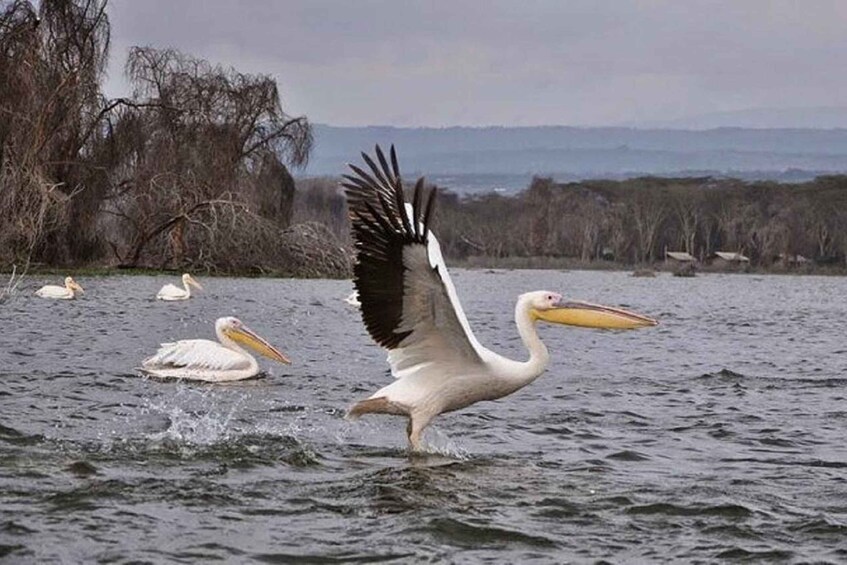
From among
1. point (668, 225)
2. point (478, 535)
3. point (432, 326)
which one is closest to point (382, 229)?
point (432, 326)

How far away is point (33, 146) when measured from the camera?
94.9ft

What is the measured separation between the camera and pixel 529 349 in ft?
25.7

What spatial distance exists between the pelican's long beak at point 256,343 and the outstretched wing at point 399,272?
4.86 meters

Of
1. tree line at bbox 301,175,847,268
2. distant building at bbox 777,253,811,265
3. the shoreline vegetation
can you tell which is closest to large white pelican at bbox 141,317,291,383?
the shoreline vegetation

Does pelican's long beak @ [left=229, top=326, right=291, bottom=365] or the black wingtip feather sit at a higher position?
the black wingtip feather

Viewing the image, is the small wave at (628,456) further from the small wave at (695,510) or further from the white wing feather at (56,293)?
the white wing feather at (56,293)

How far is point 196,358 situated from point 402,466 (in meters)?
4.83

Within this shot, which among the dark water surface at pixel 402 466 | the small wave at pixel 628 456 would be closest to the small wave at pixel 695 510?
the dark water surface at pixel 402 466

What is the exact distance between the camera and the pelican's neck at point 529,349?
767 cm

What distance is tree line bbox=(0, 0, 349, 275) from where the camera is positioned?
2894cm

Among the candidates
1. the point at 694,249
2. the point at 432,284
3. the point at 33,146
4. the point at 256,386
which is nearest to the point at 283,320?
the point at 256,386

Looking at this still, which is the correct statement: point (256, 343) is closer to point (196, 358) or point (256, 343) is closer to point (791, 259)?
point (196, 358)

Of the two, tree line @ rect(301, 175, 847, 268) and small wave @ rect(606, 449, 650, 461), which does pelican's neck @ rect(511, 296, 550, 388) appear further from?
tree line @ rect(301, 175, 847, 268)

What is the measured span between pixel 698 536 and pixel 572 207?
96480 millimetres
